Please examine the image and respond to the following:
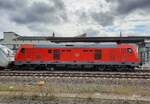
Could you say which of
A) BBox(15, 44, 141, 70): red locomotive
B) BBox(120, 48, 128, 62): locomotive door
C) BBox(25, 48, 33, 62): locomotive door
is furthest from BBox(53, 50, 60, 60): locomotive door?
BBox(120, 48, 128, 62): locomotive door

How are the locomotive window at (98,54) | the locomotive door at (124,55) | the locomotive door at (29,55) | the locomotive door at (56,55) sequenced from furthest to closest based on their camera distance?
the locomotive door at (29,55) < the locomotive door at (56,55) < the locomotive window at (98,54) < the locomotive door at (124,55)

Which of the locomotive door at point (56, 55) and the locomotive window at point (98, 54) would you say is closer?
the locomotive window at point (98, 54)

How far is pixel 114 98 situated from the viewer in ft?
44.1

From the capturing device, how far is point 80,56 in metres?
32.6

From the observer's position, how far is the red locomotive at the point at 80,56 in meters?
31.8

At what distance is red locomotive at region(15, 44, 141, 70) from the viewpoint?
3181 cm

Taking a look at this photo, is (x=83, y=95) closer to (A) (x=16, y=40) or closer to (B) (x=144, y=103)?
(B) (x=144, y=103)

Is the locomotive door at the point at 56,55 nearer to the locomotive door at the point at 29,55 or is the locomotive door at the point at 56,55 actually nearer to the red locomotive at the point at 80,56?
the red locomotive at the point at 80,56

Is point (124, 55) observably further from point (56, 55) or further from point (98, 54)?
point (56, 55)

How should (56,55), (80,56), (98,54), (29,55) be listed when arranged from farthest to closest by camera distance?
(29,55) < (56,55) < (80,56) < (98,54)

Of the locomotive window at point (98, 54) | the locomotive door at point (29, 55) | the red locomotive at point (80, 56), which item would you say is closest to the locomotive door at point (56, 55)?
the red locomotive at point (80, 56)

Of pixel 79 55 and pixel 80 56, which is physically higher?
pixel 79 55

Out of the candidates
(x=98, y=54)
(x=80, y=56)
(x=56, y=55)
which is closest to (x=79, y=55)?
(x=80, y=56)

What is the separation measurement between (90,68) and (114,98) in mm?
19596
